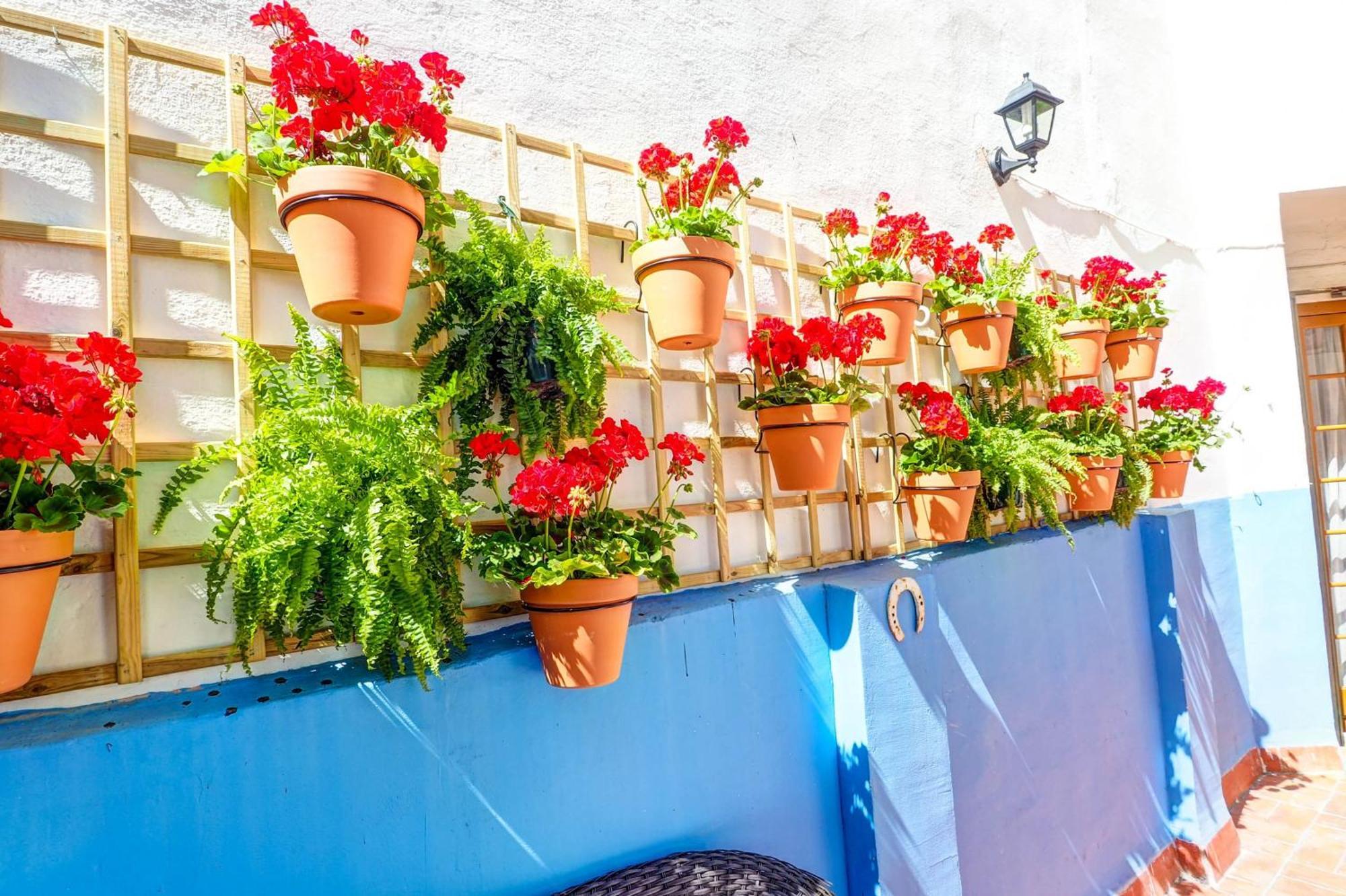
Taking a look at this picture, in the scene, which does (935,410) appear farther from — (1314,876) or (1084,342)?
(1314,876)

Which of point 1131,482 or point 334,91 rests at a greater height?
point 334,91

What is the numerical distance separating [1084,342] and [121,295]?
307 centimetres

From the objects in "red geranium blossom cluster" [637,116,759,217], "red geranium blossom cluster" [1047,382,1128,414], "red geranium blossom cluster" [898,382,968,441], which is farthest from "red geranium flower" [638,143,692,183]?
"red geranium blossom cluster" [1047,382,1128,414]

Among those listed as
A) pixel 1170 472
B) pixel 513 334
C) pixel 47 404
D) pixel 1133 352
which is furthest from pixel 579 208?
pixel 1170 472

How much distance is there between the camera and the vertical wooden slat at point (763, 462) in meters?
2.03

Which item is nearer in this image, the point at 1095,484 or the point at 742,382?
the point at 742,382

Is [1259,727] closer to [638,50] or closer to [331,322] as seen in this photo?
[638,50]

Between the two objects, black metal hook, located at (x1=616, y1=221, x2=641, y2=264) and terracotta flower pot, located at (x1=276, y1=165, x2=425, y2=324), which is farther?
black metal hook, located at (x1=616, y1=221, x2=641, y2=264)

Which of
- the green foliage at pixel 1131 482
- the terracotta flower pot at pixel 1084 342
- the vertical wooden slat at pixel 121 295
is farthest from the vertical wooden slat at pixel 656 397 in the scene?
the green foliage at pixel 1131 482

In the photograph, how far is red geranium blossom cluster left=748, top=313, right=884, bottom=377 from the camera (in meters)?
1.81

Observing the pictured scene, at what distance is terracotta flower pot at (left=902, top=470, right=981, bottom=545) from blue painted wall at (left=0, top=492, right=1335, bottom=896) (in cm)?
12

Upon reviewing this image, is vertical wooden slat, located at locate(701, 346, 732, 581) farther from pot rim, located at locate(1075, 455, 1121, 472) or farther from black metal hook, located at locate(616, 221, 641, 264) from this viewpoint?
pot rim, located at locate(1075, 455, 1121, 472)

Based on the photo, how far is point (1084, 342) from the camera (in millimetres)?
2832

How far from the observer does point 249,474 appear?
3.91 ft
